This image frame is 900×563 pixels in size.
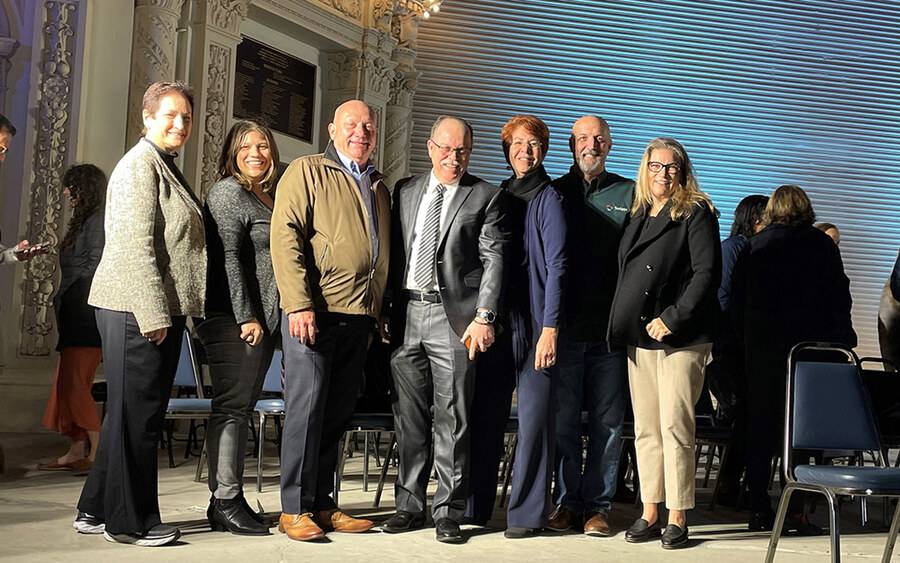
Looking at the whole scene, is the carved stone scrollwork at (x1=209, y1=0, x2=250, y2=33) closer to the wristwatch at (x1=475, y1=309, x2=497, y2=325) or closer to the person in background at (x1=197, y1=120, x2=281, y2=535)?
the person in background at (x1=197, y1=120, x2=281, y2=535)

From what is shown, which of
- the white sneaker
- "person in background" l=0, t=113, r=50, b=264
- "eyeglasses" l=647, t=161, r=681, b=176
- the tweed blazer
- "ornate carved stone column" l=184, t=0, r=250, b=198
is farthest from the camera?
"ornate carved stone column" l=184, t=0, r=250, b=198

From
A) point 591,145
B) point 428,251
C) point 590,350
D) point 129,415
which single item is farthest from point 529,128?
point 129,415

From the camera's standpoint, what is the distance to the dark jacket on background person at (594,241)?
14.2ft

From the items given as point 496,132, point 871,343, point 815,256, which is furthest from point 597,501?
point 871,343

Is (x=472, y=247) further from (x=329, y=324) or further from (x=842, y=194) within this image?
(x=842, y=194)

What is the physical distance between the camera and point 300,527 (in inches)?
152

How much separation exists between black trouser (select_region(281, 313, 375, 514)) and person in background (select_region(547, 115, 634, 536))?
Result: 0.86 metres

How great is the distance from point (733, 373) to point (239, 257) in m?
2.70

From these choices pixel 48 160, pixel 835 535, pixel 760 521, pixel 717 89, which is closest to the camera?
pixel 835 535

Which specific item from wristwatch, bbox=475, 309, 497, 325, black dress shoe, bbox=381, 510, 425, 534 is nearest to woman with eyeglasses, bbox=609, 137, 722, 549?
wristwatch, bbox=475, 309, 497, 325

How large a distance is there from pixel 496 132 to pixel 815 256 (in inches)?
239

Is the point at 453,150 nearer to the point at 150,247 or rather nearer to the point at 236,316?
the point at 236,316

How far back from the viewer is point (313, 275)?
399cm

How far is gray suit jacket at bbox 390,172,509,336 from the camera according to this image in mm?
4109
